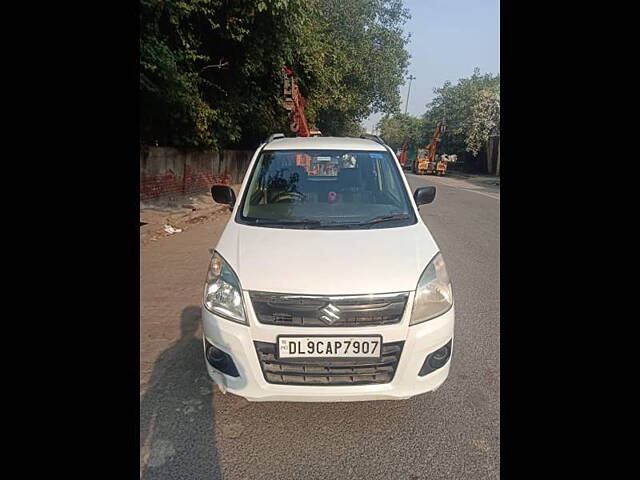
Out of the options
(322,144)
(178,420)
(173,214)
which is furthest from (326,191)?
(173,214)

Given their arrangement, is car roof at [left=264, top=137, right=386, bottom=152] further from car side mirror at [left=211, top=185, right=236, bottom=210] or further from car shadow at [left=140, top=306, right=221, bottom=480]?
car shadow at [left=140, top=306, right=221, bottom=480]

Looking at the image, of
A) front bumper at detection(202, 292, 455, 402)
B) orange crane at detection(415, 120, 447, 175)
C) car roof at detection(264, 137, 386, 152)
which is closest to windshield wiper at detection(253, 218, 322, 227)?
front bumper at detection(202, 292, 455, 402)

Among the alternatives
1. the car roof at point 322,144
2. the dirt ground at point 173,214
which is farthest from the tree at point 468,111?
the car roof at point 322,144

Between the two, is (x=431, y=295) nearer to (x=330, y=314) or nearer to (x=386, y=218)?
(x=330, y=314)

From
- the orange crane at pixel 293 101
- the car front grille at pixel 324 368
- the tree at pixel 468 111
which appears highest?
the tree at pixel 468 111

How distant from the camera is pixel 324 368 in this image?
6.73ft

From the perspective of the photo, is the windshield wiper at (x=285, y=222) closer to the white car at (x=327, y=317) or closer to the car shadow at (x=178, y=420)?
the white car at (x=327, y=317)

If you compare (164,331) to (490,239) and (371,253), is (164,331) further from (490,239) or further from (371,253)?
(490,239)

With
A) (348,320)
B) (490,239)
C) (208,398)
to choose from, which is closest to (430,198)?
(348,320)

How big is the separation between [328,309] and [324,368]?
1.00 ft

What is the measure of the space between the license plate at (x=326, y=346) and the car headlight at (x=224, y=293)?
259 millimetres

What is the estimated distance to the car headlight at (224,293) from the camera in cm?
213

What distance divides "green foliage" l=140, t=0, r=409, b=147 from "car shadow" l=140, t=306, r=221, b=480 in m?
4.57
